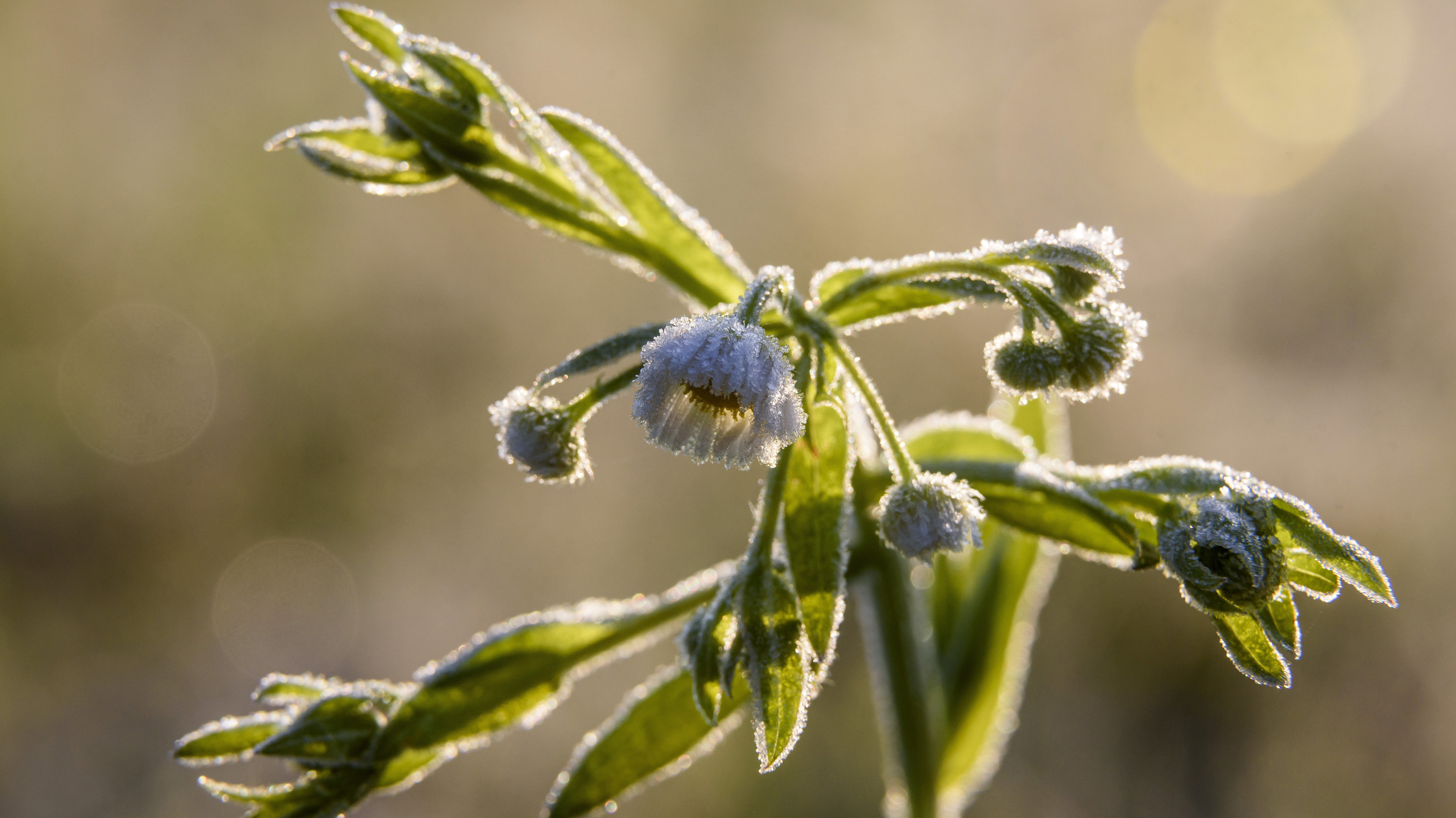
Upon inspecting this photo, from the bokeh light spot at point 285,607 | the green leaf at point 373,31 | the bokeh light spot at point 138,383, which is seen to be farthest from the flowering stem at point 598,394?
the bokeh light spot at point 138,383

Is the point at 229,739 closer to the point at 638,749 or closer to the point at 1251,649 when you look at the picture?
the point at 638,749

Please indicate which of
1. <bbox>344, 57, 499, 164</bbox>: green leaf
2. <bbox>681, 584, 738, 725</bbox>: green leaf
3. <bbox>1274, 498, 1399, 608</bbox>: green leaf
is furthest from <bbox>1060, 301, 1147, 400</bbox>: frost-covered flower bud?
<bbox>344, 57, 499, 164</bbox>: green leaf

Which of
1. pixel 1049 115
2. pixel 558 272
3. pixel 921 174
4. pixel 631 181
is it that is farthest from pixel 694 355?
pixel 1049 115

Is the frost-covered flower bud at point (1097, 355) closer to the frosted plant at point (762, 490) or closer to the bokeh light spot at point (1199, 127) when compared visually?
the frosted plant at point (762, 490)

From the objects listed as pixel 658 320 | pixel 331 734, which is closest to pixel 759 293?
pixel 331 734

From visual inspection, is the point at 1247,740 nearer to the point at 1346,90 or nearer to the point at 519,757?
the point at 519,757
